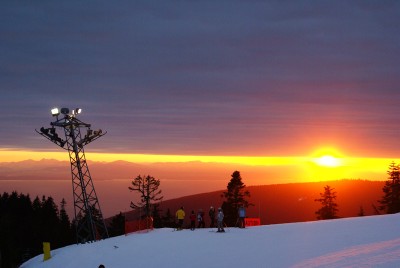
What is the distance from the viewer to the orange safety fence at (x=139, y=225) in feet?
130

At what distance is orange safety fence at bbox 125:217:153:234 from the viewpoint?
39.5 m

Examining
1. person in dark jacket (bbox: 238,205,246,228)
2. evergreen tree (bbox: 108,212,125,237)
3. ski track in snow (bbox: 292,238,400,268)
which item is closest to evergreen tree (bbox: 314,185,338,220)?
evergreen tree (bbox: 108,212,125,237)

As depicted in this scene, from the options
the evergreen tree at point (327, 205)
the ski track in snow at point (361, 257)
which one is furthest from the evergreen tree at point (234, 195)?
the ski track in snow at point (361, 257)

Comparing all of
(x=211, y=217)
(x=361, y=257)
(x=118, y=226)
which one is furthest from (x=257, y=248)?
(x=118, y=226)

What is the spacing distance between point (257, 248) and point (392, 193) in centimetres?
5571

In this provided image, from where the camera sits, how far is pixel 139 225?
40438 mm

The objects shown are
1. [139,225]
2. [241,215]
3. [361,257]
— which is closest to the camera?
[361,257]

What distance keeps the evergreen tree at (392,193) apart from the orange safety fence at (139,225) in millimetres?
40800

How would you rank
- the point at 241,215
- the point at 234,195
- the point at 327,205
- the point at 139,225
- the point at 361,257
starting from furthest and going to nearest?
1. the point at 327,205
2. the point at 234,195
3. the point at 139,225
4. the point at 241,215
5. the point at 361,257

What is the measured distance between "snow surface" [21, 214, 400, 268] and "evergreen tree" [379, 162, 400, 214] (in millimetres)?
43065

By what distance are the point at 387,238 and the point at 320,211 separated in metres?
59.5

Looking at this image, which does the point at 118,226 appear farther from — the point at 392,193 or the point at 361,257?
the point at 361,257

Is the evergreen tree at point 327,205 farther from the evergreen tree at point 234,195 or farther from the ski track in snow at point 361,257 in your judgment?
the ski track in snow at point 361,257

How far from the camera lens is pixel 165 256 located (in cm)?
2753
